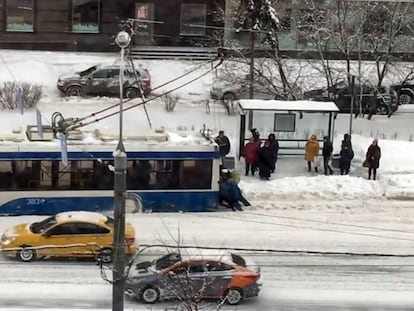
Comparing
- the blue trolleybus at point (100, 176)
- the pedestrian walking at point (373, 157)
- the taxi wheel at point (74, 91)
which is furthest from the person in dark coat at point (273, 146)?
the taxi wheel at point (74, 91)

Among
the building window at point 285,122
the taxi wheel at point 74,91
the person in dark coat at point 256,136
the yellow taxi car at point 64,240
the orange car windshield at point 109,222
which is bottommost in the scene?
the yellow taxi car at point 64,240

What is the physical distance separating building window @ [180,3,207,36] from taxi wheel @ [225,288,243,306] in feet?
80.6

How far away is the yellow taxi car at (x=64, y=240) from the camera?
62.4 ft

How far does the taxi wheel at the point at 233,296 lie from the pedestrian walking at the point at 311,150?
9.33m

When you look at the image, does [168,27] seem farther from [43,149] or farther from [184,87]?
[43,149]

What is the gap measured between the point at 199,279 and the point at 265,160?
28.3 feet

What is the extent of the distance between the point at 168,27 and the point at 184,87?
19.5 feet

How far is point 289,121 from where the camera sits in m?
27.0

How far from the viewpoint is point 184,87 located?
35.3 metres

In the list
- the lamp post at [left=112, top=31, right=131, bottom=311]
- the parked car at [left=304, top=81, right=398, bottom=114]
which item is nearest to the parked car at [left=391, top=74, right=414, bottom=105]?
the parked car at [left=304, top=81, right=398, bottom=114]

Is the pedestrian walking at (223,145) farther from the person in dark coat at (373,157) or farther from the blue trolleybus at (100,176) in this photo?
the person in dark coat at (373,157)

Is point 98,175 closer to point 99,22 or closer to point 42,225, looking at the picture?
point 42,225

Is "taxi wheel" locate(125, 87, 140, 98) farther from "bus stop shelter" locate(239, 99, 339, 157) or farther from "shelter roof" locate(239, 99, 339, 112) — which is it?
"shelter roof" locate(239, 99, 339, 112)

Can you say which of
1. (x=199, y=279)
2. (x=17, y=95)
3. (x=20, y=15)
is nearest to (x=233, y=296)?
(x=199, y=279)
